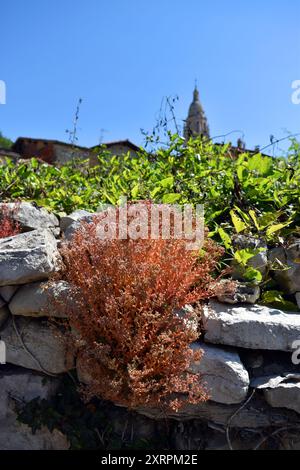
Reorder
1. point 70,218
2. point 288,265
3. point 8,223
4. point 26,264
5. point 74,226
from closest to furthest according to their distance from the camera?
1. point 26,264
2. point 288,265
3. point 74,226
4. point 70,218
5. point 8,223

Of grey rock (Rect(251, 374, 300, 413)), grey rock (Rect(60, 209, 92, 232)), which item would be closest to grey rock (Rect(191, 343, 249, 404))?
grey rock (Rect(251, 374, 300, 413))

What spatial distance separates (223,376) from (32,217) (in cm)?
199

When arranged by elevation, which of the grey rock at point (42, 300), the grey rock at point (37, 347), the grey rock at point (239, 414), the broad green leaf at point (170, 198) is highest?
the broad green leaf at point (170, 198)

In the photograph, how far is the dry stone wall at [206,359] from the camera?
7.45 ft

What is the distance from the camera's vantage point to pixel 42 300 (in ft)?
8.02

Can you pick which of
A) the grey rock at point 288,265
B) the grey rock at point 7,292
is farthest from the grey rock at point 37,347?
the grey rock at point 288,265

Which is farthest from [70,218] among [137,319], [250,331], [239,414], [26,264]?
[239,414]

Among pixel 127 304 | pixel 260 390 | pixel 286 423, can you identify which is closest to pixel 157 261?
pixel 127 304

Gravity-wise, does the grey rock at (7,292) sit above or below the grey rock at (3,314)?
above

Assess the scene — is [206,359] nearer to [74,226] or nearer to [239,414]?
[239,414]

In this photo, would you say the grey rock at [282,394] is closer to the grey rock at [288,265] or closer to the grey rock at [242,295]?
the grey rock at [242,295]

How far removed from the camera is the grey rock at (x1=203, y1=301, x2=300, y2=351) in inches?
91.7

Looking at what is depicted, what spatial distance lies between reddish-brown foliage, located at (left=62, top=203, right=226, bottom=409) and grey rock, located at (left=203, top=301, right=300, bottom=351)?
17 cm

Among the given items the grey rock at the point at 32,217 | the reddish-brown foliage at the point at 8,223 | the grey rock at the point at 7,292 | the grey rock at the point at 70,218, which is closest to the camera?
the grey rock at the point at 7,292
